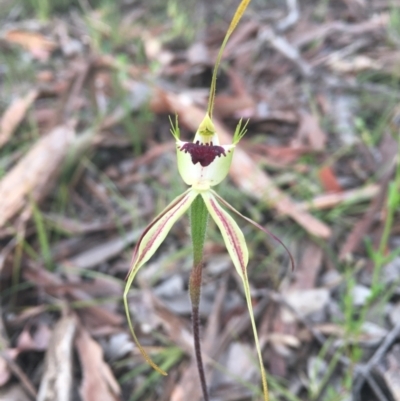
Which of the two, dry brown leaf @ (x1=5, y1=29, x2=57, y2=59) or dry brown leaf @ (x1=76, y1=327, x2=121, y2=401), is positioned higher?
dry brown leaf @ (x1=5, y1=29, x2=57, y2=59)

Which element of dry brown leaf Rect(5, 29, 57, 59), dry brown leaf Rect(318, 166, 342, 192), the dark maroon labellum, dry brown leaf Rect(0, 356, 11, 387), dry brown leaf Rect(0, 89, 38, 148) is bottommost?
dry brown leaf Rect(0, 356, 11, 387)

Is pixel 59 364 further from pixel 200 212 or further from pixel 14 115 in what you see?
pixel 14 115

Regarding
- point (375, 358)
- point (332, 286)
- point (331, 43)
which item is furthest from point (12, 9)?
point (375, 358)

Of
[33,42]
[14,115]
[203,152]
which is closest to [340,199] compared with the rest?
[203,152]

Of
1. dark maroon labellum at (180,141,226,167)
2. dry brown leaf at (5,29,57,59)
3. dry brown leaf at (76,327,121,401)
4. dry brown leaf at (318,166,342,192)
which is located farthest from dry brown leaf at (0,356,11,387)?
dry brown leaf at (5,29,57,59)

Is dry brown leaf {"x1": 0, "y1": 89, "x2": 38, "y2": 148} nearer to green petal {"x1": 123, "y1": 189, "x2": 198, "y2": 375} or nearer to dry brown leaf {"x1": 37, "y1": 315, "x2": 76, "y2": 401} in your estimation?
dry brown leaf {"x1": 37, "y1": 315, "x2": 76, "y2": 401}

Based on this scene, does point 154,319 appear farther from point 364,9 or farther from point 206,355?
point 364,9

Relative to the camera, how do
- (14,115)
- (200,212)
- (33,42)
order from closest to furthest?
(200,212), (14,115), (33,42)
